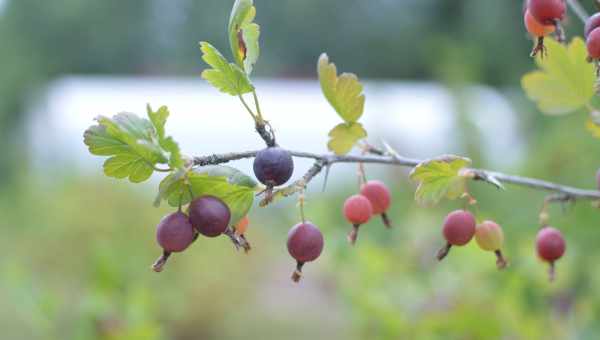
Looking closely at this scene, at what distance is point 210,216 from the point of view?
22.6 inches

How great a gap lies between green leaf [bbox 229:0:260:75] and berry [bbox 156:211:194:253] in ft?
0.49

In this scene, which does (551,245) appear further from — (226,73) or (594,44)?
(226,73)

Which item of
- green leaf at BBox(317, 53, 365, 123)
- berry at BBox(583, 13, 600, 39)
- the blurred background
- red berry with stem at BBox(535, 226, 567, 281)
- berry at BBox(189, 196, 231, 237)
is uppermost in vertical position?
berry at BBox(583, 13, 600, 39)

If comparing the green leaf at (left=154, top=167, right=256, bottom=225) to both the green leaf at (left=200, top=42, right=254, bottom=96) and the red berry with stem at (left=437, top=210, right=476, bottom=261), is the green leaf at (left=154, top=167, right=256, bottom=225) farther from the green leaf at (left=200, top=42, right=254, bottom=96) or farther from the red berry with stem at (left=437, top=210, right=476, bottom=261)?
the red berry with stem at (left=437, top=210, right=476, bottom=261)

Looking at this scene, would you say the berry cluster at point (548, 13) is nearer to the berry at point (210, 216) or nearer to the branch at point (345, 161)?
the branch at point (345, 161)

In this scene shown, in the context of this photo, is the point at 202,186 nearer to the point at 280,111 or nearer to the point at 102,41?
the point at 280,111

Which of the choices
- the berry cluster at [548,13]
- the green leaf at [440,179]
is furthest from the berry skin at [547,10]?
the green leaf at [440,179]

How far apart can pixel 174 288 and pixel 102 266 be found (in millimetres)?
1728

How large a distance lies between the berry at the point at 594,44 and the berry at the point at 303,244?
10.7 inches

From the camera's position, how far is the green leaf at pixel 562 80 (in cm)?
79

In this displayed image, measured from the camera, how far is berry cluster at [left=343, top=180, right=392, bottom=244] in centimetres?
74

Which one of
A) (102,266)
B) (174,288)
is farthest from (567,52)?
(174,288)

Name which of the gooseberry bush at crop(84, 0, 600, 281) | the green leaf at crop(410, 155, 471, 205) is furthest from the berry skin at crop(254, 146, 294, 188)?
the green leaf at crop(410, 155, 471, 205)

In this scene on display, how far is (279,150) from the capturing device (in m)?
0.61
